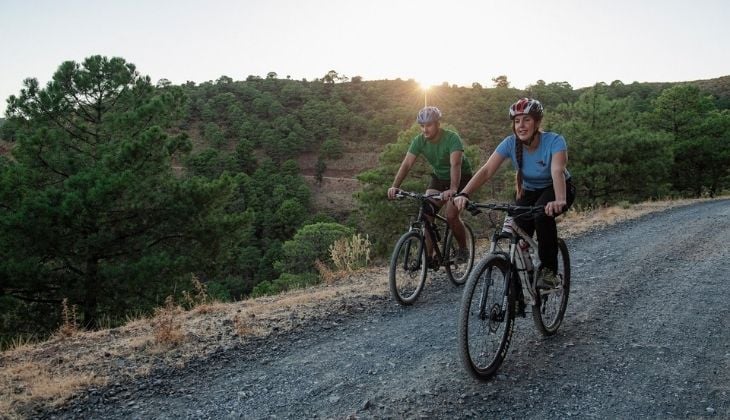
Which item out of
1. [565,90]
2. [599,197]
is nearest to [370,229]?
[599,197]

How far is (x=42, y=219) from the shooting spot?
14.5 m

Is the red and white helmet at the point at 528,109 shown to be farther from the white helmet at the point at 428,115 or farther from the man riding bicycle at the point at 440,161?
the white helmet at the point at 428,115

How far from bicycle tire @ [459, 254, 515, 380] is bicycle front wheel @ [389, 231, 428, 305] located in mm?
2217

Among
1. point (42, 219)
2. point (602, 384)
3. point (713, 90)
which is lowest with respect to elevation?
point (602, 384)

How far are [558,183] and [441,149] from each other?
2.47 m

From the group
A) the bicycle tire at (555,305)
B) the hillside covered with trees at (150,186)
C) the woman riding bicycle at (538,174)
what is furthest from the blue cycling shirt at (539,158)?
the hillside covered with trees at (150,186)

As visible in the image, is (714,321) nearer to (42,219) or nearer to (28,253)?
(42,219)

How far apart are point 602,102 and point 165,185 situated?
26.3 meters

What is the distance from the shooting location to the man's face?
6031 mm

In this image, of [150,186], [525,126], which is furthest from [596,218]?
[150,186]

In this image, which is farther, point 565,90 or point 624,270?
point 565,90

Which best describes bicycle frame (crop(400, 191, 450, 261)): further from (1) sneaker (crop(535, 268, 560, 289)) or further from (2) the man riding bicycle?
(1) sneaker (crop(535, 268, 560, 289))

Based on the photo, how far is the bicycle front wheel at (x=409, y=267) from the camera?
19.9 ft

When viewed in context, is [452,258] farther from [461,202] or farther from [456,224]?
[461,202]
